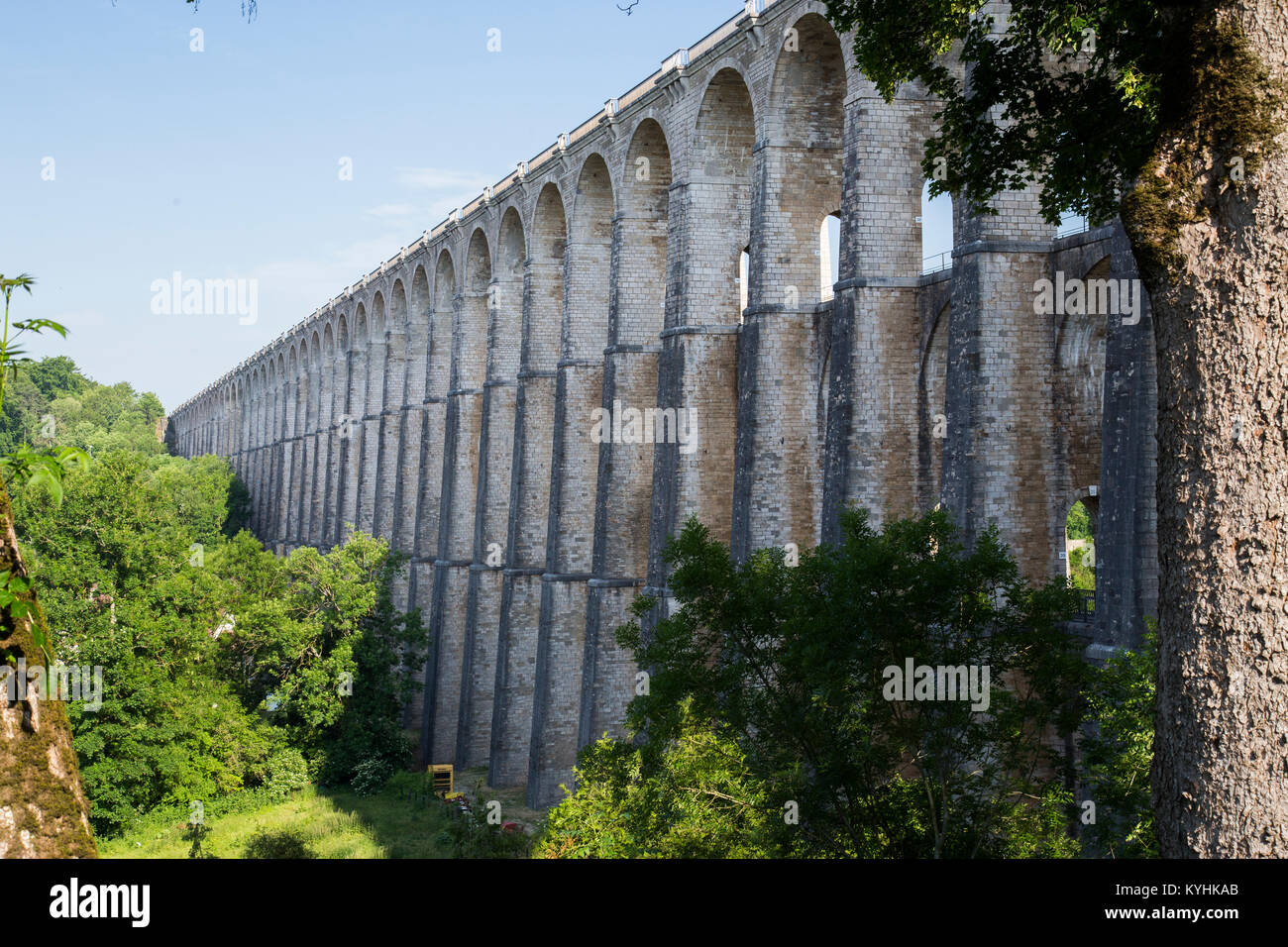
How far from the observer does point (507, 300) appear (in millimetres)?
41219

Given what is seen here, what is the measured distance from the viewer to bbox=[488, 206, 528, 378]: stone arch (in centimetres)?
4050

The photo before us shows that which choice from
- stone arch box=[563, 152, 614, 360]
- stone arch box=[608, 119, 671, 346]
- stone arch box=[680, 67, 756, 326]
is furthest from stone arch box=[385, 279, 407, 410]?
stone arch box=[680, 67, 756, 326]

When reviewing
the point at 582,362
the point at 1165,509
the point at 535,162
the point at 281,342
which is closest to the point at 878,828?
the point at 1165,509

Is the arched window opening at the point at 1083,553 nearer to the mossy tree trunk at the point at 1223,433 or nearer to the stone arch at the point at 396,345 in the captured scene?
the mossy tree trunk at the point at 1223,433

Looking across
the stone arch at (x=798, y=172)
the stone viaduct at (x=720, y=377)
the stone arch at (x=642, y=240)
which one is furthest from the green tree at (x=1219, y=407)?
the stone arch at (x=642, y=240)

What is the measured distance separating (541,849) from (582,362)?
20.0 metres

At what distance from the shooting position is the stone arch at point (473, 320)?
44.7 m

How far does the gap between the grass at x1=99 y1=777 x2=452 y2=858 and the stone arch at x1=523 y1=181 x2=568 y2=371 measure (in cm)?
1474

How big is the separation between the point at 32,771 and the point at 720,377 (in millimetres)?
23929

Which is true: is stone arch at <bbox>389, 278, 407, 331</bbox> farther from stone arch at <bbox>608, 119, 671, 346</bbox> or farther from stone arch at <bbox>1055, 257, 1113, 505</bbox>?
stone arch at <bbox>1055, 257, 1113, 505</bbox>

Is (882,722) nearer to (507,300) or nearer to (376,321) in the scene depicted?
(507,300)

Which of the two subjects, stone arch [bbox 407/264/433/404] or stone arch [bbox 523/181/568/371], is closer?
stone arch [bbox 523/181/568/371]

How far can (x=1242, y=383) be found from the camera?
21.5ft
